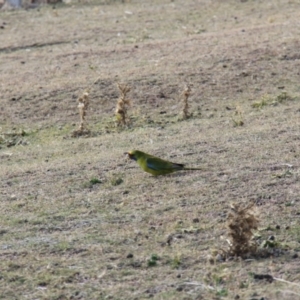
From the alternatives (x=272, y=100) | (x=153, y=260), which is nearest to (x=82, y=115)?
(x=272, y=100)

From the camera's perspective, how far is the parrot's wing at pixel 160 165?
7.88 meters

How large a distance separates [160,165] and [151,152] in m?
1.05

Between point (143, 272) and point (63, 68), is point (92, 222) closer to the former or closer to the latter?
point (143, 272)

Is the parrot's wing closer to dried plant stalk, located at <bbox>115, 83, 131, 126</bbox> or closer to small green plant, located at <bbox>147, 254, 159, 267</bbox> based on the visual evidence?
small green plant, located at <bbox>147, 254, 159, 267</bbox>

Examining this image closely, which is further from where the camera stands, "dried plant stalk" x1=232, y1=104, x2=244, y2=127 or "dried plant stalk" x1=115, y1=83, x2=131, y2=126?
"dried plant stalk" x1=115, y1=83, x2=131, y2=126

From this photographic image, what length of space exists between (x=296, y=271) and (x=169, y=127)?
15.7 ft

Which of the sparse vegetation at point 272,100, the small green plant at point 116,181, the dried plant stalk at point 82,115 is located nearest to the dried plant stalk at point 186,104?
the sparse vegetation at point 272,100

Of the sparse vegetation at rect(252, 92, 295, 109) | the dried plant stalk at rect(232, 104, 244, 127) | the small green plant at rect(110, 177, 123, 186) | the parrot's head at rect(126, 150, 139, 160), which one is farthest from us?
the sparse vegetation at rect(252, 92, 295, 109)

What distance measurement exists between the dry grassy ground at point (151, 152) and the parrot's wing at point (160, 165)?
11 cm

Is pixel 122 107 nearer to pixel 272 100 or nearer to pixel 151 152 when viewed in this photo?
pixel 151 152

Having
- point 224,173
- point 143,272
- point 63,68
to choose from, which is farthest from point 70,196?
point 63,68

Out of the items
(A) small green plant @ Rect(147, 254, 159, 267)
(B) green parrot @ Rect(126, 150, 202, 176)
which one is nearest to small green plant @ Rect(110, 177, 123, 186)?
(B) green parrot @ Rect(126, 150, 202, 176)

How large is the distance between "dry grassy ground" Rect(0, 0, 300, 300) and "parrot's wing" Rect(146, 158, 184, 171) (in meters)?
0.11

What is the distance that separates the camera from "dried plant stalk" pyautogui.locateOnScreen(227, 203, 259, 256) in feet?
19.4
